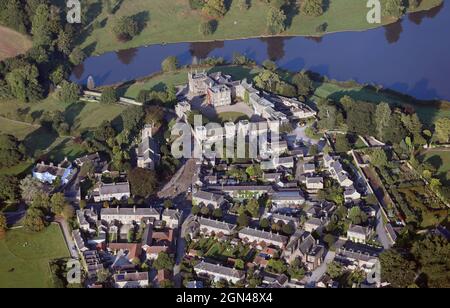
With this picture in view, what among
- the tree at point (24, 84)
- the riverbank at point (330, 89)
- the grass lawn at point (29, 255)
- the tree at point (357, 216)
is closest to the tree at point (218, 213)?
the tree at point (357, 216)

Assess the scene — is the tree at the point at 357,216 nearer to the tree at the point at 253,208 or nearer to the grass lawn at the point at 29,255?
the tree at the point at 253,208

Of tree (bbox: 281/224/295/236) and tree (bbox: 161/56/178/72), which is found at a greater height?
tree (bbox: 161/56/178/72)

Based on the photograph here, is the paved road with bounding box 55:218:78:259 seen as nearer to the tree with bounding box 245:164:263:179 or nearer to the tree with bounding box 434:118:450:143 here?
the tree with bounding box 245:164:263:179

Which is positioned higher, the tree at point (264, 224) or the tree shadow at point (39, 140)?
the tree shadow at point (39, 140)

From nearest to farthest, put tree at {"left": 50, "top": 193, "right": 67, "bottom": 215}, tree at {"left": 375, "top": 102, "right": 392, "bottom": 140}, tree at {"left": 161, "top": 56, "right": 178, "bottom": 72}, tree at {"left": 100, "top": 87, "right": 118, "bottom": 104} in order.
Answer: tree at {"left": 50, "top": 193, "right": 67, "bottom": 215} < tree at {"left": 375, "top": 102, "right": 392, "bottom": 140} < tree at {"left": 100, "top": 87, "right": 118, "bottom": 104} < tree at {"left": 161, "top": 56, "right": 178, "bottom": 72}

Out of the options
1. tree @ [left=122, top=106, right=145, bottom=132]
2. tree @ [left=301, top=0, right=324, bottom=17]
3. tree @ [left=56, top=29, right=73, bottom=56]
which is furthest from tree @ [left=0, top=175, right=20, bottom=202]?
tree @ [left=301, top=0, right=324, bottom=17]

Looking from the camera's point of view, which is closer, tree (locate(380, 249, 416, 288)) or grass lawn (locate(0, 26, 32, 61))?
tree (locate(380, 249, 416, 288))

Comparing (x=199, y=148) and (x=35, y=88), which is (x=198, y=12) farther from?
(x=199, y=148)

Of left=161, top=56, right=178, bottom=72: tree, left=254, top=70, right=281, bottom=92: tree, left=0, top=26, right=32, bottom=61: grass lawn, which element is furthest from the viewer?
left=0, top=26, right=32, bottom=61: grass lawn
